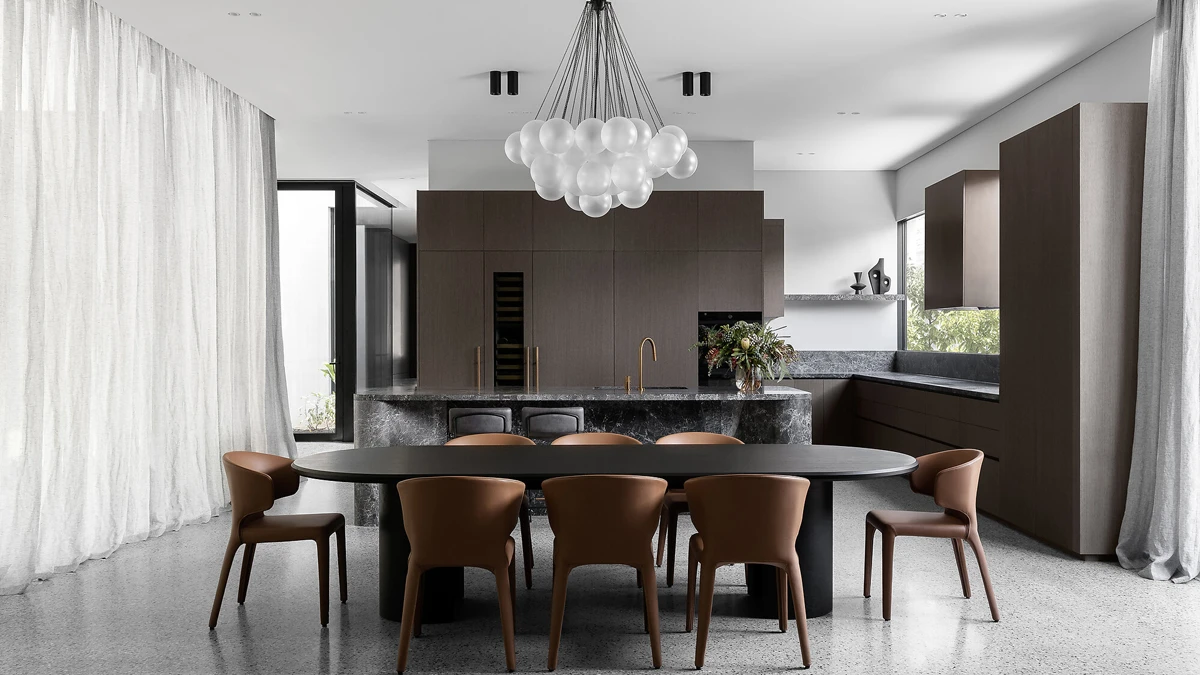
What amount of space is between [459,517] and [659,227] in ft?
Result: 15.5

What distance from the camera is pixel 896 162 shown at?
8484mm

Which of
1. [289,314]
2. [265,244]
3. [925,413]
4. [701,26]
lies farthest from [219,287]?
[925,413]

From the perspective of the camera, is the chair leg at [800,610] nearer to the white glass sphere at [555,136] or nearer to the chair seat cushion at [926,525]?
the chair seat cushion at [926,525]

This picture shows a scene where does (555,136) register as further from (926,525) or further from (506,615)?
(926,525)

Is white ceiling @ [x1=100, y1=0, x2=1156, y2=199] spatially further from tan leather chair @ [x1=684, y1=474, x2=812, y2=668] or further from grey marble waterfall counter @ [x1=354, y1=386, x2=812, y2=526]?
tan leather chair @ [x1=684, y1=474, x2=812, y2=668]

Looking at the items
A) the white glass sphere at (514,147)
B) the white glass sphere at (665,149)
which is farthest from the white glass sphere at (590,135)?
the white glass sphere at (514,147)

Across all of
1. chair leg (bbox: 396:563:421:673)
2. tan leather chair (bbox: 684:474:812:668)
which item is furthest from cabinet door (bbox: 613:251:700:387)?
chair leg (bbox: 396:563:421:673)

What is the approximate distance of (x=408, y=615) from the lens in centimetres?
300

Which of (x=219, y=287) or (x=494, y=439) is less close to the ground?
(x=219, y=287)

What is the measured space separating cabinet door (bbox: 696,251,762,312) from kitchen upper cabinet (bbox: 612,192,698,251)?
0.23 m

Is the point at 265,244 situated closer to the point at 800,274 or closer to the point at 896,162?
the point at 800,274

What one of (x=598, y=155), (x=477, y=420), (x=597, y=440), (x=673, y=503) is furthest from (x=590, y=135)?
(x=477, y=420)

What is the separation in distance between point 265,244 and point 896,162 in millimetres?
6002

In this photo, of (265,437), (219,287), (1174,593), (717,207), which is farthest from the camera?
Result: (717,207)
